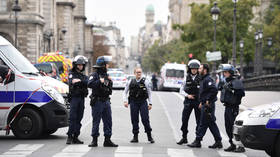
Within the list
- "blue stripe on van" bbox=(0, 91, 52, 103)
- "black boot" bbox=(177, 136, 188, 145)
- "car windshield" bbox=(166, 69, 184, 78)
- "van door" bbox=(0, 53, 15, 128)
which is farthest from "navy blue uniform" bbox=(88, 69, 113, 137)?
A: "car windshield" bbox=(166, 69, 184, 78)

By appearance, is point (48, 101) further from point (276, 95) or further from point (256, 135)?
point (276, 95)

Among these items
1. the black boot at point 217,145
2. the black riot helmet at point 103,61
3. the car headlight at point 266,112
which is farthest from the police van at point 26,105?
the car headlight at point 266,112

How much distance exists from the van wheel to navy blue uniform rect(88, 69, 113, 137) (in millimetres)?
1581

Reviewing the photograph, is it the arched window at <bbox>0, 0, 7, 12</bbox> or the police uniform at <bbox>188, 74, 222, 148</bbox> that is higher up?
the arched window at <bbox>0, 0, 7, 12</bbox>

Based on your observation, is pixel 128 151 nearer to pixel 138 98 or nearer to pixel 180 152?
pixel 180 152

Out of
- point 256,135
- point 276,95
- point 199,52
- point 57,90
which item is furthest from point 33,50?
point 256,135

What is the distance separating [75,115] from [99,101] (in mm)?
644

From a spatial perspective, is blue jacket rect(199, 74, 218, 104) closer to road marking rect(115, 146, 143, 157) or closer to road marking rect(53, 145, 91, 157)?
road marking rect(115, 146, 143, 157)

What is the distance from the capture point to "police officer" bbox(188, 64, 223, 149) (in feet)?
39.3

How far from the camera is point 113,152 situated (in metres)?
11.1

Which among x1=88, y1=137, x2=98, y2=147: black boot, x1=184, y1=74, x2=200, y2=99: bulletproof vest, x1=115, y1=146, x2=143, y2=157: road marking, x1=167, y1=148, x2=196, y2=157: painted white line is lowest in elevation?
x1=167, y1=148, x2=196, y2=157: painted white line

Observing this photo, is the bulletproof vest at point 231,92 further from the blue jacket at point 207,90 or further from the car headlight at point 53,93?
the car headlight at point 53,93

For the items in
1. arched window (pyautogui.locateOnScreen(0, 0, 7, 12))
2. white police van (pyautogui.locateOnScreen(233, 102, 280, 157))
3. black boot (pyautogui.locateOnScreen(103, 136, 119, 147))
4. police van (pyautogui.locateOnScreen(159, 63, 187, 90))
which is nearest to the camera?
white police van (pyautogui.locateOnScreen(233, 102, 280, 157))

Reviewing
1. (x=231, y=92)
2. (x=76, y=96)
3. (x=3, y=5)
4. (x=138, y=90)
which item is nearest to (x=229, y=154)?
(x=231, y=92)
